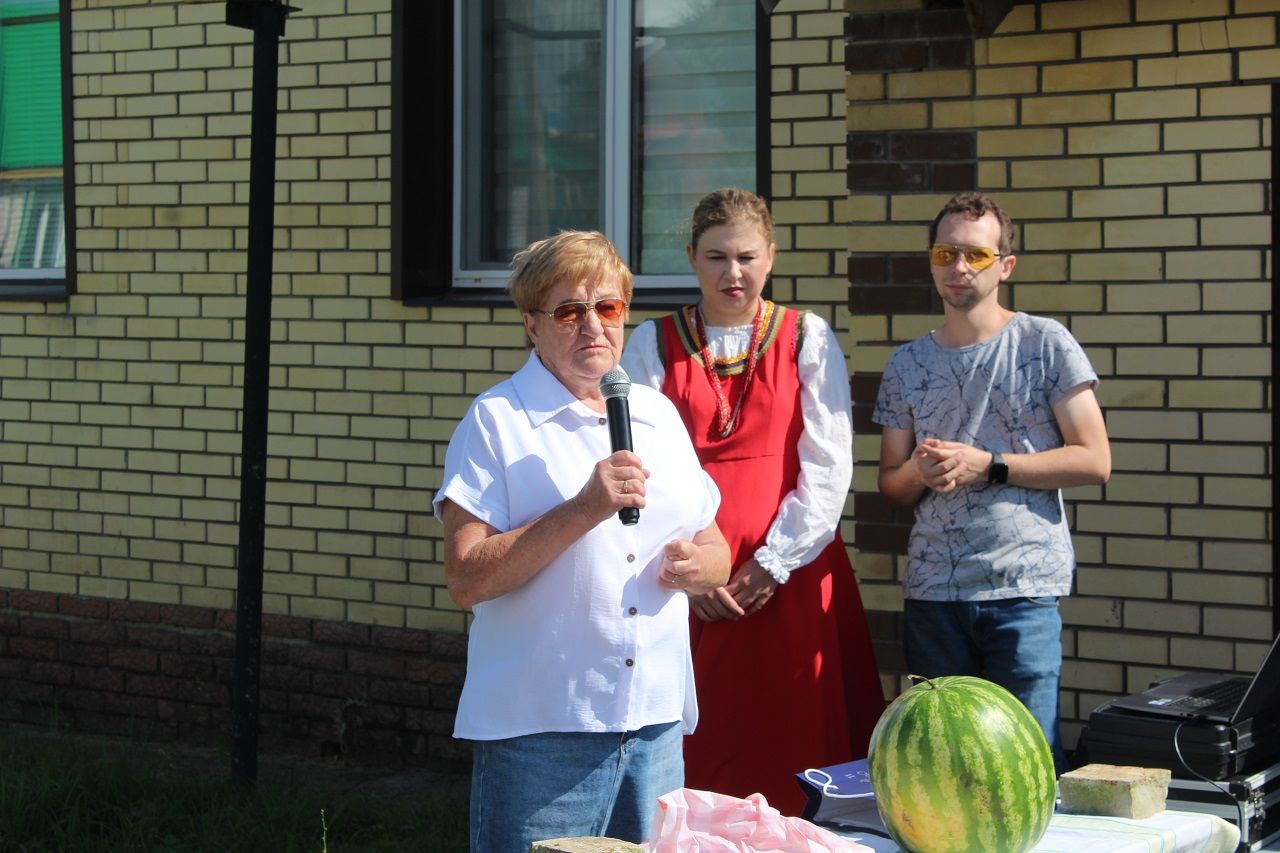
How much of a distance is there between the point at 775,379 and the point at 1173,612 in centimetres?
151

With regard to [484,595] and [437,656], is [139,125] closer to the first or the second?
[437,656]

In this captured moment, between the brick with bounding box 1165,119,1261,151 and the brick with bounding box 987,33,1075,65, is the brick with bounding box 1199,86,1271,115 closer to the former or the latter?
the brick with bounding box 1165,119,1261,151

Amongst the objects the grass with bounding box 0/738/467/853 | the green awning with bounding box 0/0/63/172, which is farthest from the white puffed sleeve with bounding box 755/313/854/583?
the green awning with bounding box 0/0/63/172

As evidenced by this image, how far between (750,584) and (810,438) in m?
0.41

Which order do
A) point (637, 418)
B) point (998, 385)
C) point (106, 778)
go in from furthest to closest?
point (106, 778)
point (998, 385)
point (637, 418)

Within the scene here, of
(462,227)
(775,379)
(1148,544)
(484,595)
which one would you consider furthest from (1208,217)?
(462,227)

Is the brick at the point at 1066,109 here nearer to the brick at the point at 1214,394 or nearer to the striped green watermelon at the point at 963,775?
the brick at the point at 1214,394

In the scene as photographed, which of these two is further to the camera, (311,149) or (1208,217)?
(311,149)

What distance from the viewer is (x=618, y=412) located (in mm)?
2959

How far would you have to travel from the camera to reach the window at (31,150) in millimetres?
7492

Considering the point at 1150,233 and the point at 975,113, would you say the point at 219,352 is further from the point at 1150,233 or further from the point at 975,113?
the point at 1150,233

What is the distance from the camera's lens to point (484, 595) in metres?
2.99

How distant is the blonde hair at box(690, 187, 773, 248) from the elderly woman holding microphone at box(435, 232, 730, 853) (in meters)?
0.93

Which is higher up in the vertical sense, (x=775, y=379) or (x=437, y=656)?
(x=775, y=379)
